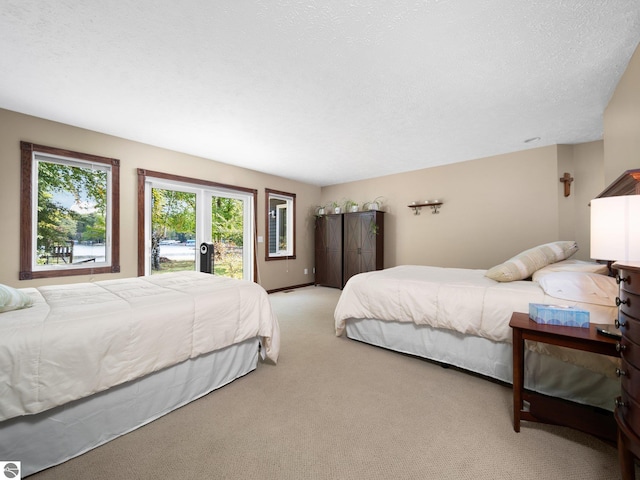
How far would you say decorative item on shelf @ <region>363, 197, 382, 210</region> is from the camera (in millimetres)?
5648

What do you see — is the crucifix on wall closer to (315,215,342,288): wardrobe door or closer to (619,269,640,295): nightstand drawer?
(619,269,640,295): nightstand drawer

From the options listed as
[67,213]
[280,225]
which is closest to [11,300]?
[67,213]

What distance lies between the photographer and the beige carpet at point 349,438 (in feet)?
4.22

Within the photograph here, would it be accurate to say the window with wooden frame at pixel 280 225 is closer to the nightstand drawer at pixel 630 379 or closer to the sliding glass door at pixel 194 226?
the sliding glass door at pixel 194 226

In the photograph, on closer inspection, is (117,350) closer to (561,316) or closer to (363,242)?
(561,316)

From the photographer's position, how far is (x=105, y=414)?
145 centimetres

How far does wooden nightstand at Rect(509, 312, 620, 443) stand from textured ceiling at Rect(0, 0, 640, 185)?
74.3 inches

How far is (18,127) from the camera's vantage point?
285cm

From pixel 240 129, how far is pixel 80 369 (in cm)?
285

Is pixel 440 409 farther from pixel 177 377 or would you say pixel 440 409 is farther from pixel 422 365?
pixel 177 377

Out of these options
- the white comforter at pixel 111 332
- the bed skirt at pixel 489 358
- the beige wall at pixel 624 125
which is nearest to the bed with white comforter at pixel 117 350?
the white comforter at pixel 111 332

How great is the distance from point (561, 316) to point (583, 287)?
449mm

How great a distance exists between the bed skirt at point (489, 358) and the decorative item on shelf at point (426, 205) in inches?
119

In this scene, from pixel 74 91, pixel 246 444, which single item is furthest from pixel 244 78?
pixel 246 444
